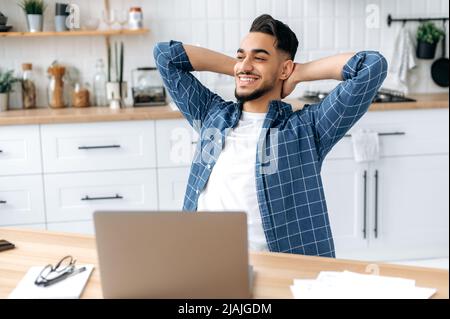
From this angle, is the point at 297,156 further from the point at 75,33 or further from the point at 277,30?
the point at 75,33

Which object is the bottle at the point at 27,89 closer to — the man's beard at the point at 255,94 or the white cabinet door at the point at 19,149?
the white cabinet door at the point at 19,149

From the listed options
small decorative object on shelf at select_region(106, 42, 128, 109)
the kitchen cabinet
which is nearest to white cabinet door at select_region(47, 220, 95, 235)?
the kitchen cabinet

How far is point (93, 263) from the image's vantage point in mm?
1506

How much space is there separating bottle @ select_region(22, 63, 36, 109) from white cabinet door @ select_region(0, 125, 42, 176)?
391 mm

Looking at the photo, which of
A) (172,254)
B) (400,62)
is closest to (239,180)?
(172,254)

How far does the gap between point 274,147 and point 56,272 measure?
667 mm

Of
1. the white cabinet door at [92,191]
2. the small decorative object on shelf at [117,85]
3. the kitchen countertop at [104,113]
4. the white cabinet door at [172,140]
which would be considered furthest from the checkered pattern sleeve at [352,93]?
the small decorative object on shelf at [117,85]

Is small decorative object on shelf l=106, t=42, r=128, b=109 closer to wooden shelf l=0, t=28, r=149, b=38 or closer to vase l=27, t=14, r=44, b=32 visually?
wooden shelf l=0, t=28, r=149, b=38

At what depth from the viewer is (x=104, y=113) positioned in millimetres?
3213

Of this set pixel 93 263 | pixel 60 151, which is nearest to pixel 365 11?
pixel 60 151

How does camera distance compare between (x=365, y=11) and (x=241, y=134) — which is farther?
(x=365, y=11)

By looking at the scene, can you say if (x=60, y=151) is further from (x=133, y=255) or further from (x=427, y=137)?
(x=133, y=255)

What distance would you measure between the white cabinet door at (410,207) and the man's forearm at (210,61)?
158cm
